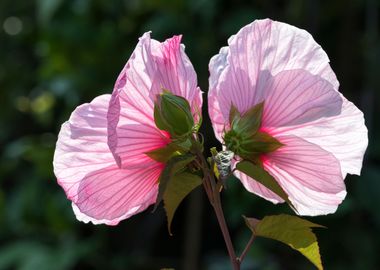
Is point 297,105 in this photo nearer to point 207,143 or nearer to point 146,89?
point 146,89

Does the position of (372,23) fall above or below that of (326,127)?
below

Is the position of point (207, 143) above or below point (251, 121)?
below

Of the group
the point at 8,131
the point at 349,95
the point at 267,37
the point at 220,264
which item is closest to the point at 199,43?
the point at 349,95

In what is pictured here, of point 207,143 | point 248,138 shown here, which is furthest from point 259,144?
point 207,143

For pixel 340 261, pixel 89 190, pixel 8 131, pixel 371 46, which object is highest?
pixel 89 190

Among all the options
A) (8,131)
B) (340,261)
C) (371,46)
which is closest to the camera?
(340,261)

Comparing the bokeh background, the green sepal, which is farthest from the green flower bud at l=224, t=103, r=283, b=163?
the bokeh background

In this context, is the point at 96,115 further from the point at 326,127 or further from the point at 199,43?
the point at 199,43
